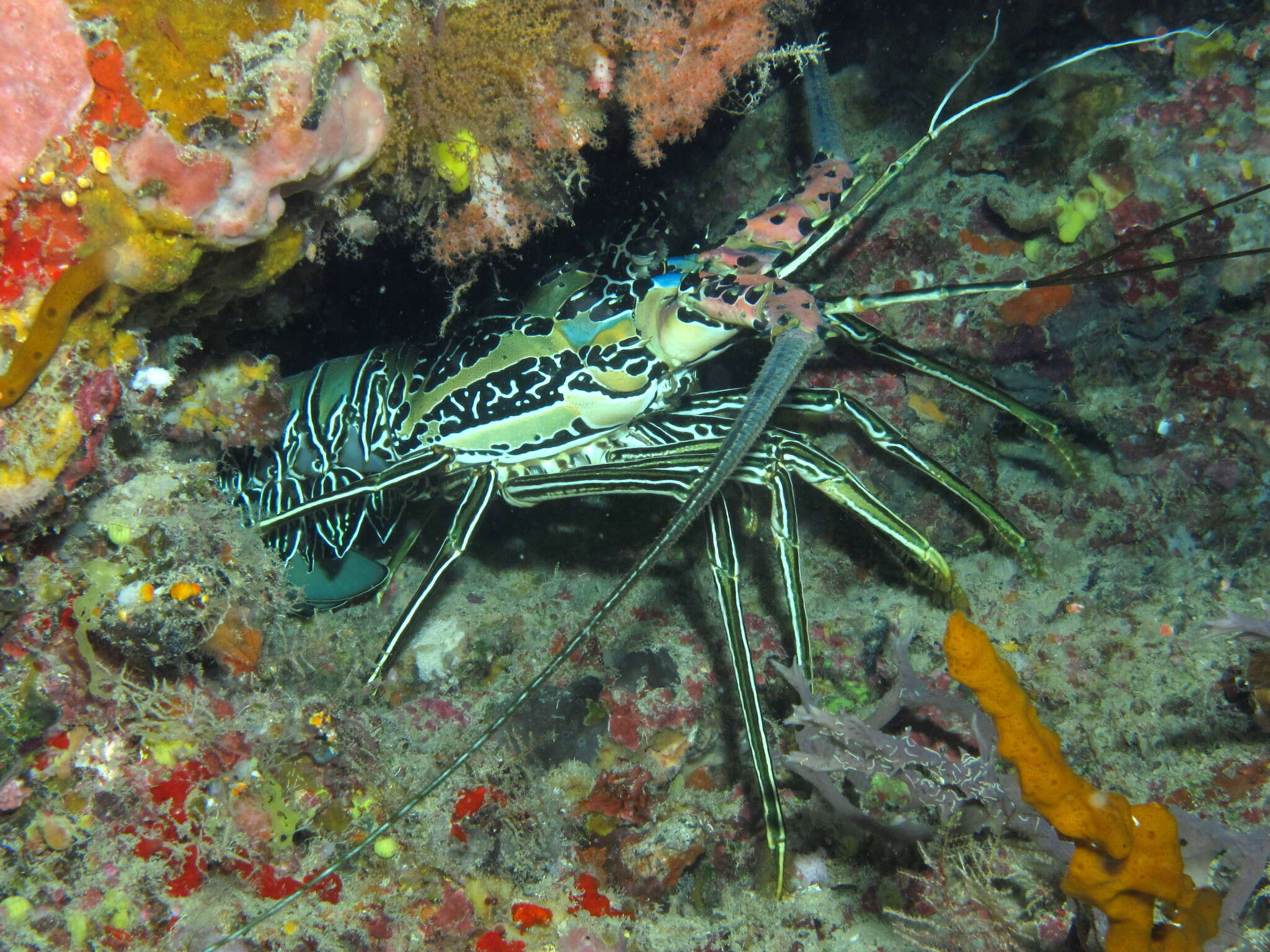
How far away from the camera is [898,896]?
92.1 inches

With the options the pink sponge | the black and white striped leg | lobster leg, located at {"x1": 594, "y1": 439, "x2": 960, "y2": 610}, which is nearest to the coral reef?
the pink sponge

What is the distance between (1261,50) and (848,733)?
393cm

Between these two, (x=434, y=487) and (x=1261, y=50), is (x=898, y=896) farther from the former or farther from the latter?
(x=1261, y=50)

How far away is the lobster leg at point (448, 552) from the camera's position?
3.14m

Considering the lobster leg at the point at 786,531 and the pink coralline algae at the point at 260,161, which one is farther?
the lobster leg at the point at 786,531

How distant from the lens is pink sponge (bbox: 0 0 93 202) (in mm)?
1490

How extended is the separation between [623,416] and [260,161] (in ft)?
6.52

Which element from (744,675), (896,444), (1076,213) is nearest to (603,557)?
(744,675)

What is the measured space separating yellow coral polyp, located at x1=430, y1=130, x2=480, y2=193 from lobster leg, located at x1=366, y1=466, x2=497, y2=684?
155 centimetres

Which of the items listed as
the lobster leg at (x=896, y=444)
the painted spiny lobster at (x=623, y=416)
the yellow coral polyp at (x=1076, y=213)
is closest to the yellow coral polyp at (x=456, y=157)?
the painted spiny lobster at (x=623, y=416)

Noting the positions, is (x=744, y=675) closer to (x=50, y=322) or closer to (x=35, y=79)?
(x=50, y=322)

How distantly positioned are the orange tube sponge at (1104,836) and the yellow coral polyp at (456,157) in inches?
83.8

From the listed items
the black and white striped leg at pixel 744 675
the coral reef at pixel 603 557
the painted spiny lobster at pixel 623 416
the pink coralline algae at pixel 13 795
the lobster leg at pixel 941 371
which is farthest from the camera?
the lobster leg at pixel 941 371

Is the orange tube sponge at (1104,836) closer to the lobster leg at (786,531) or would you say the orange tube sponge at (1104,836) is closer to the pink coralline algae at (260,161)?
the lobster leg at (786,531)
